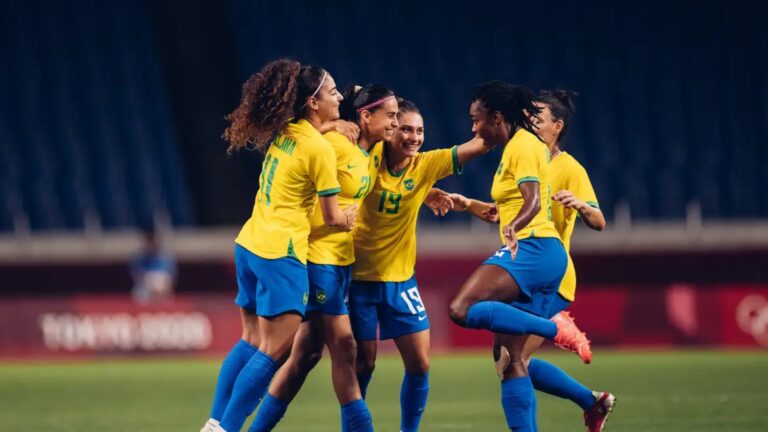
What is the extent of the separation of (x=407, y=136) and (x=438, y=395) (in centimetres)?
428

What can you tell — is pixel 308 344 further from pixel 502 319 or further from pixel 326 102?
pixel 326 102

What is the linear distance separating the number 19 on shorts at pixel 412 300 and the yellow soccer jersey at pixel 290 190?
2.78 feet

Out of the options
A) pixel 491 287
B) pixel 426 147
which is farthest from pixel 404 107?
pixel 426 147

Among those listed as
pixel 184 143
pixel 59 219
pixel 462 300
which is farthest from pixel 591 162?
pixel 462 300

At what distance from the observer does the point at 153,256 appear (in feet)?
57.9

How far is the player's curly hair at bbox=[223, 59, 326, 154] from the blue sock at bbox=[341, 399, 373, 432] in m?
1.48

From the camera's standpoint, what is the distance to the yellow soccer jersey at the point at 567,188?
761 cm

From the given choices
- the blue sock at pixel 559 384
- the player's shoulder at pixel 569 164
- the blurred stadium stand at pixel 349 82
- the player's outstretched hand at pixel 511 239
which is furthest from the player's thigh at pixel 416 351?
the blurred stadium stand at pixel 349 82

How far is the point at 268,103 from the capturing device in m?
6.69

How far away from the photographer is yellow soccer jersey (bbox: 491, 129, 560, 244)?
6.76 m

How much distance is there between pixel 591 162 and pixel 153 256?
23.7ft

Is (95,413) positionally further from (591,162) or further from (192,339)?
(591,162)

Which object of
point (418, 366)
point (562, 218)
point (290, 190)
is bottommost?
point (418, 366)

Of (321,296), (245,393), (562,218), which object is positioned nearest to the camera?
(245,393)
